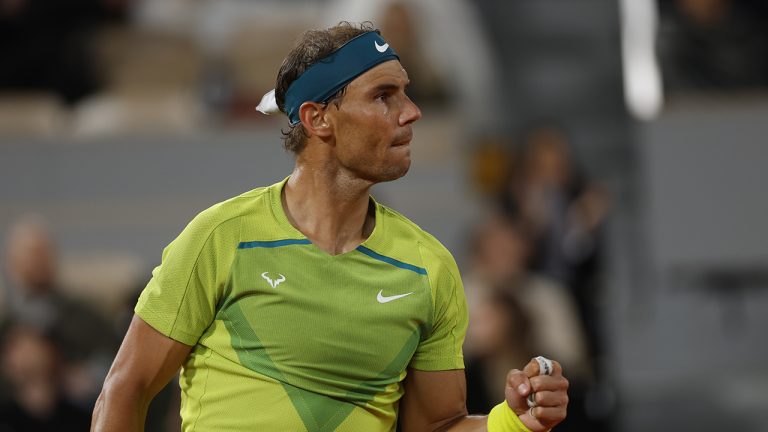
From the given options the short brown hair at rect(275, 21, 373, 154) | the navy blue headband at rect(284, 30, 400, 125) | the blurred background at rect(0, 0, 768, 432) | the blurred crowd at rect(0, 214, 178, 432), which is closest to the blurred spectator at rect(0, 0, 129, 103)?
the blurred background at rect(0, 0, 768, 432)

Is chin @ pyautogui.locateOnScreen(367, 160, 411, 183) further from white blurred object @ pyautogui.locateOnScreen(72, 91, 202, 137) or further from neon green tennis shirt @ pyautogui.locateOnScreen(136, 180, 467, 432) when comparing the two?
white blurred object @ pyautogui.locateOnScreen(72, 91, 202, 137)

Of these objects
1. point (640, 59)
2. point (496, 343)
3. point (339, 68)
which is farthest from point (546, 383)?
point (640, 59)

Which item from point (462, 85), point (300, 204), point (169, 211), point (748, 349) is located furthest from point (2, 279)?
point (300, 204)

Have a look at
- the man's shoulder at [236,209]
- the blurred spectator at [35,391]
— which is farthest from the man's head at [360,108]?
the blurred spectator at [35,391]

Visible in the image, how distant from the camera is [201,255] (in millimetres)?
3307

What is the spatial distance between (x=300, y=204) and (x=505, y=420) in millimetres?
756

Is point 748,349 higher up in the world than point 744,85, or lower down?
lower down

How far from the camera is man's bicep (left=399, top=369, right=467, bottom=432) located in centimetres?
355

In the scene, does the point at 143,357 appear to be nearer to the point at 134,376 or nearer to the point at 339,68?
the point at 134,376

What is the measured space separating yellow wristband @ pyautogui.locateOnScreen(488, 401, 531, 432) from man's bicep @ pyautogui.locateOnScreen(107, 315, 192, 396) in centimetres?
81

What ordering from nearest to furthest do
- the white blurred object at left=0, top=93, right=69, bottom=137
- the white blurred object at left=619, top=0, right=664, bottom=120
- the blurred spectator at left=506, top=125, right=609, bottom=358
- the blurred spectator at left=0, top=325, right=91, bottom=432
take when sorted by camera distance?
the blurred spectator at left=0, top=325, right=91, bottom=432 < the blurred spectator at left=506, top=125, right=609, bottom=358 < the white blurred object at left=619, top=0, right=664, bottom=120 < the white blurred object at left=0, top=93, right=69, bottom=137

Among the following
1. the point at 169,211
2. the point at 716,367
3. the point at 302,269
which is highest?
the point at 302,269

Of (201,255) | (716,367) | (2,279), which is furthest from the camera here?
(2,279)

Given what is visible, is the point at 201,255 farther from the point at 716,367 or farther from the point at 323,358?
the point at 716,367
